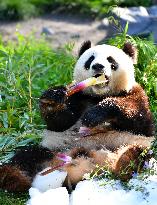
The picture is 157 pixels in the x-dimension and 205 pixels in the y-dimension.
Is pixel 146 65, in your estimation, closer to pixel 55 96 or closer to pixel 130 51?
pixel 130 51

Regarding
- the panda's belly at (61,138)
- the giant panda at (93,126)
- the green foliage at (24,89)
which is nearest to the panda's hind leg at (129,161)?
the giant panda at (93,126)

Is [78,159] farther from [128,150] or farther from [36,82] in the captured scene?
[36,82]

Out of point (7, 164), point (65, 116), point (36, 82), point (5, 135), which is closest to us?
A: point (7, 164)

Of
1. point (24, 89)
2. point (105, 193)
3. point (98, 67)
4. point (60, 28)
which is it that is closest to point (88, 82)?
point (98, 67)

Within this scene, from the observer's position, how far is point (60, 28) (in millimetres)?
10258

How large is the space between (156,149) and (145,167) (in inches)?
5.6

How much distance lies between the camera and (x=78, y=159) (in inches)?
163

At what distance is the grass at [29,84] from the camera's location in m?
4.96

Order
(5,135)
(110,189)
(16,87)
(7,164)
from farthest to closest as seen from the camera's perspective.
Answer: (16,87) < (5,135) < (7,164) < (110,189)

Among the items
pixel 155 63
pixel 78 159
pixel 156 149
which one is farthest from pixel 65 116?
pixel 155 63

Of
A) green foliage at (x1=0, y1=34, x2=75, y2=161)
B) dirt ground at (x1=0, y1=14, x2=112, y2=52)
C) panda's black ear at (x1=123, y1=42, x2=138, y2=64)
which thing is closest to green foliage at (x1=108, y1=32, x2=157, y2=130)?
green foliage at (x1=0, y1=34, x2=75, y2=161)

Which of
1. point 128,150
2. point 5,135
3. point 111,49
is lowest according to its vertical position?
point 5,135

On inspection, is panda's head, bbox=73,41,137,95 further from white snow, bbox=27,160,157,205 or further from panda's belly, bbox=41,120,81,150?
white snow, bbox=27,160,157,205

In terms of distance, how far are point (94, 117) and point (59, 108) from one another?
355mm
